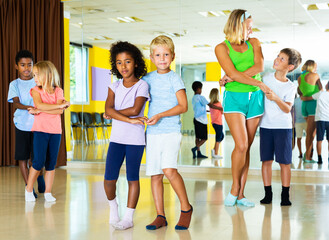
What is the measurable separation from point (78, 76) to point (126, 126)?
4.06 m

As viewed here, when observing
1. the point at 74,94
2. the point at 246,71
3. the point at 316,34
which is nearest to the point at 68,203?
the point at 246,71

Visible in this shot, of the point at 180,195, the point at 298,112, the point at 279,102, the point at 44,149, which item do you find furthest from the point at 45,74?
the point at 298,112

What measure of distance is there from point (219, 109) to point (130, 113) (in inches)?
128

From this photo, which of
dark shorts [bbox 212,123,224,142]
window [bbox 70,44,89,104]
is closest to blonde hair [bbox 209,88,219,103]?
dark shorts [bbox 212,123,224,142]

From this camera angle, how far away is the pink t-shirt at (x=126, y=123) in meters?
2.99

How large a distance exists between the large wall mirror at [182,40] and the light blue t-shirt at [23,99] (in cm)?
166

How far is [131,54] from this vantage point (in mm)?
3062

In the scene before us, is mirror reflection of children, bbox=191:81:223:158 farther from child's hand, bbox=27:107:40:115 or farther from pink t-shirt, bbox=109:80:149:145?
pink t-shirt, bbox=109:80:149:145

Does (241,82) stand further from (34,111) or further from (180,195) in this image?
(34,111)

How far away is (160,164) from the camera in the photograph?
118 inches

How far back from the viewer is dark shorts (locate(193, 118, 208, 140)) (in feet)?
20.0

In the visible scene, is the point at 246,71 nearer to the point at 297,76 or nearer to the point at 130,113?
the point at 130,113

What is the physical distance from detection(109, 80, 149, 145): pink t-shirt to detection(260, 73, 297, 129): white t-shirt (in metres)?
1.27

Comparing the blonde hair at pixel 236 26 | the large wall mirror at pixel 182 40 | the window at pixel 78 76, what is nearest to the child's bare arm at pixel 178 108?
the blonde hair at pixel 236 26
